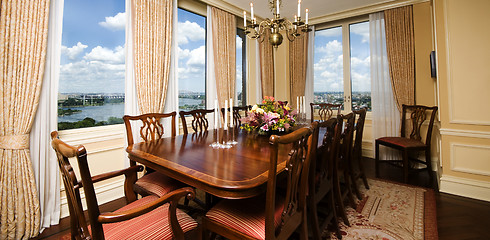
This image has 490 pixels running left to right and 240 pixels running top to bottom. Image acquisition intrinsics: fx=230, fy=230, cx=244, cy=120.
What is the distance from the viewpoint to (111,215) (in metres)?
0.95

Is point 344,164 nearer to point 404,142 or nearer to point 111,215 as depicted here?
point 404,142

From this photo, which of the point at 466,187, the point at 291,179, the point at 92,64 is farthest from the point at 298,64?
the point at 291,179

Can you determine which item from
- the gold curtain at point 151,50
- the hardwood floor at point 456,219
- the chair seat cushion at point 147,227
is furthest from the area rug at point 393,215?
the gold curtain at point 151,50

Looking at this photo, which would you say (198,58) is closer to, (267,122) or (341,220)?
(267,122)

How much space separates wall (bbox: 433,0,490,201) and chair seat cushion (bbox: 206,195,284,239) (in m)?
2.55

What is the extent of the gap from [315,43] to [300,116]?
99.5 inches

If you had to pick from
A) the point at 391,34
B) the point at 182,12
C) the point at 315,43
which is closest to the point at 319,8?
the point at 315,43

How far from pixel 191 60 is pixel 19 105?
6.99ft

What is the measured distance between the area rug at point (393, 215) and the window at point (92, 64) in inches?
106

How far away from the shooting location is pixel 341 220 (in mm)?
2135

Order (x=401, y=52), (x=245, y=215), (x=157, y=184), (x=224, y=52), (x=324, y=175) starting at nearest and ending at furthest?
(x=245, y=215) < (x=157, y=184) < (x=324, y=175) < (x=401, y=52) < (x=224, y=52)

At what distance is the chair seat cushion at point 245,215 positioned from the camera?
3.86 ft

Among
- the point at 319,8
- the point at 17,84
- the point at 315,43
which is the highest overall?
the point at 319,8

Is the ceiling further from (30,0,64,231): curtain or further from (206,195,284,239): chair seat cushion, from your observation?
(206,195,284,239): chair seat cushion
